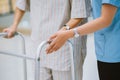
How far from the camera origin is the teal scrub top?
129 centimetres

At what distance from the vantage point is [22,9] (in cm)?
171

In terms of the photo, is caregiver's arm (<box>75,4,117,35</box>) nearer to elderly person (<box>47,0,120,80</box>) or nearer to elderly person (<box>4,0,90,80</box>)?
elderly person (<box>47,0,120,80</box>)

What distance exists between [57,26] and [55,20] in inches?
1.5

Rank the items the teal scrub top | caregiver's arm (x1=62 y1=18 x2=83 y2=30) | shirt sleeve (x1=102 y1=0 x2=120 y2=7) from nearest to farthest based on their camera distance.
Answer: shirt sleeve (x1=102 y1=0 x2=120 y2=7) → the teal scrub top → caregiver's arm (x1=62 y1=18 x2=83 y2=30)

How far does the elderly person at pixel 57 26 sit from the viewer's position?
144 centimetres

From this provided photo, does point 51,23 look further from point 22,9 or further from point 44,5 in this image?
point 22,9

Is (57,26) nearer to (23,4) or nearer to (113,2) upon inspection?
(23,4)

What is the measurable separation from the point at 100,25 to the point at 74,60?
1.37 ft

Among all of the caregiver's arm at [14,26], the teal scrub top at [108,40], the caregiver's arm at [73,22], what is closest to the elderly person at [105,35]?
the teal scrub top at [108,40]

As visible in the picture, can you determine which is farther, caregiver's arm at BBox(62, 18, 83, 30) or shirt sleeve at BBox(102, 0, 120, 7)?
caregiver's arm at BBox(62, 18, 83, 30)

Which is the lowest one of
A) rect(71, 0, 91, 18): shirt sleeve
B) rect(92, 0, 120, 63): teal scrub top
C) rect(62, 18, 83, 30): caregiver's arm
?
rect(92, 0, 120, 63): teal scrub top

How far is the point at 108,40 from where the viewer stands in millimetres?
1332

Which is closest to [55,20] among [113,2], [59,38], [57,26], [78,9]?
[57,26]

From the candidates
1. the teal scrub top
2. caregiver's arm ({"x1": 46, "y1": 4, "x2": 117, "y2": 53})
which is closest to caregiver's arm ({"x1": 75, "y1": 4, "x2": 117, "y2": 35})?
caregiver's arm ({"x1": 46, "y1": 4, "x2": 117, "y2": 53})
